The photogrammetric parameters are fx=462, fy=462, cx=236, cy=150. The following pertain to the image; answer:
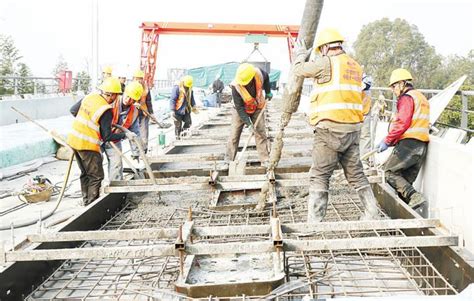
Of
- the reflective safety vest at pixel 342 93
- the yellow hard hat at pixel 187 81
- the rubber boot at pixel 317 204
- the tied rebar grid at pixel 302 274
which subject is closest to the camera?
the tied rebar grid at pixel 302 274

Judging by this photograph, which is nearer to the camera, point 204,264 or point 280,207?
point 204,264

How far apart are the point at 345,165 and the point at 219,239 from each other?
1269 millimetres

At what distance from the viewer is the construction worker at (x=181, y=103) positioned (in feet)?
33.2

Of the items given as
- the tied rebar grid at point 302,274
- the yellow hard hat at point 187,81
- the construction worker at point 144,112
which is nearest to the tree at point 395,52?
the yellow hard hat at point 187,81

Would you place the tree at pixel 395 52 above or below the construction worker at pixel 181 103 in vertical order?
above

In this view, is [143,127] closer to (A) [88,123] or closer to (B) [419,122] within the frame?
(A) [88,123]

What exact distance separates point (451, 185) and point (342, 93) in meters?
1.25

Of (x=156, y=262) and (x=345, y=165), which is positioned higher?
(x=345, y=165)

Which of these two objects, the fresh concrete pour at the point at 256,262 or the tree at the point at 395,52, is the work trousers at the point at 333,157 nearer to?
the fresh concrete pour at the point at 256,262

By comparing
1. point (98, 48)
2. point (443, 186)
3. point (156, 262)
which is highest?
point (98, 48)

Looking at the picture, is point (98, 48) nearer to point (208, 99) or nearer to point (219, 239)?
point (208, 99)

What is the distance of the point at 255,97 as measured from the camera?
6.23 m

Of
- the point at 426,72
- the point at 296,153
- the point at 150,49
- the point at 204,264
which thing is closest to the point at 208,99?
the point at 150,49

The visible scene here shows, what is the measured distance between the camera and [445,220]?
404cm
